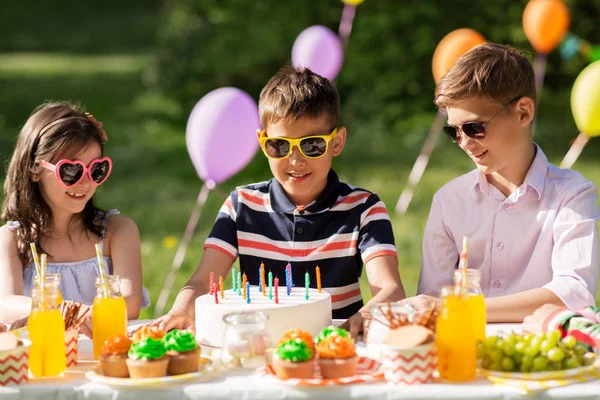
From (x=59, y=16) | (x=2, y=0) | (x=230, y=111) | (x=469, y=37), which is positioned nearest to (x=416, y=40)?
(x=469, y=37)

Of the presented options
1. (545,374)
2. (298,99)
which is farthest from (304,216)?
(545,374)

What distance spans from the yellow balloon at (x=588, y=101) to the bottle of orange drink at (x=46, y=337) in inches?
148

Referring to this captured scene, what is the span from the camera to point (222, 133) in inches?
197

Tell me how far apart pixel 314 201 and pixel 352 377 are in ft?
3.88

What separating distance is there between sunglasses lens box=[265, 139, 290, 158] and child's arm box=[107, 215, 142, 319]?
0.68 metres

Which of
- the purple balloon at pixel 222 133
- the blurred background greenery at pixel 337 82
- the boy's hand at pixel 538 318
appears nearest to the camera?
the boy's hand at pixel 538 318

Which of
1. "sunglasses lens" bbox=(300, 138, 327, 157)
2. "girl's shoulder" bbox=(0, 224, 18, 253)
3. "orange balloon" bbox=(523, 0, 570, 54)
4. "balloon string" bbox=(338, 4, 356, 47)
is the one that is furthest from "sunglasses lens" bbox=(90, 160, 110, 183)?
"balloon string" bbox=(338, 4, 356, 47)

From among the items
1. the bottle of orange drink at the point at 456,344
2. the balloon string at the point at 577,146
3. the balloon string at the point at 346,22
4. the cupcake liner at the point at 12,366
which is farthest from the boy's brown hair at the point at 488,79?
the balloon string at the point at 346,22

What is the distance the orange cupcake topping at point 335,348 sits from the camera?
239 cm

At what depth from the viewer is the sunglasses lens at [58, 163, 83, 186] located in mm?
3297

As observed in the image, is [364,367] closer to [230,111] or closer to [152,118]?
[230,111]

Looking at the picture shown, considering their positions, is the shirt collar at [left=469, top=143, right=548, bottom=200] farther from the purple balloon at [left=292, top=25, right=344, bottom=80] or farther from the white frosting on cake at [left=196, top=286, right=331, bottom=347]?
the purple balloon at [left=292, top=25, right=344, bottom=80]

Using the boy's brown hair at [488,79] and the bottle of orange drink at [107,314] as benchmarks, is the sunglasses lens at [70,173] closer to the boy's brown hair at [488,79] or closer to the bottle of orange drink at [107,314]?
the bottle of orange drink at [107,314]

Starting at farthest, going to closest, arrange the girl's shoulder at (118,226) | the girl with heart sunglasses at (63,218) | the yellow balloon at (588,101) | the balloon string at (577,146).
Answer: the balloon string at (577,146) < the yellow balloon at (588,101) < the girl's shoulder at (118,226) < the girl with heart sunglasses at (63,218)
